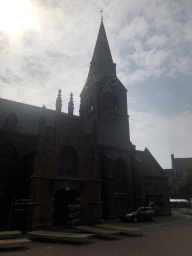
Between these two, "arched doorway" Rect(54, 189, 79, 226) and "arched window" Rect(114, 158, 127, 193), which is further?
"arched window" Rect(114, 158, 127, 193)

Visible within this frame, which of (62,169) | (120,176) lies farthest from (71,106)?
(120,176)

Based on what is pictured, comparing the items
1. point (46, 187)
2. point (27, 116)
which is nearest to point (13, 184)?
point (46, 187)

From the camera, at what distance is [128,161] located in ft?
90.5

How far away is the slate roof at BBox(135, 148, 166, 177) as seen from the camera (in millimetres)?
31108

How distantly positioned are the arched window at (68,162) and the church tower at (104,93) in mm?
13255

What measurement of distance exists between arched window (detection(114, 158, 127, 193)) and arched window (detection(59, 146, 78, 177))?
291 inches

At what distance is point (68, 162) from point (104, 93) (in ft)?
62.3

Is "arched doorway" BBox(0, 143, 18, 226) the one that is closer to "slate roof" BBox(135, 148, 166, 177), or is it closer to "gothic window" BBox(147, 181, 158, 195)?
"slate roof" BBox(135, 148, 166, 177)

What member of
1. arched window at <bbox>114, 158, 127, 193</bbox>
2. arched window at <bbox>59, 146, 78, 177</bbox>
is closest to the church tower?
arched window at <bbox>114, 158, 127, 193</bbox>

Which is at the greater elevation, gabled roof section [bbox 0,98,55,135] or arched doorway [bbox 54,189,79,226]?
gabled roof section [bbox 0,98,55,135]

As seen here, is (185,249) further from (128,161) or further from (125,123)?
(125,123)

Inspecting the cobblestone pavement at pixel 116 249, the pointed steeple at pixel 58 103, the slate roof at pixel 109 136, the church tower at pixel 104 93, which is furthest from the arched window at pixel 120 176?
the cobblestone pavement at pixel 116 249

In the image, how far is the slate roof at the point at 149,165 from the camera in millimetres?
31108

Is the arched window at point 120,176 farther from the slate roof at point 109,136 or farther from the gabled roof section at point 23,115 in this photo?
the gabled roof section at point 23,115
